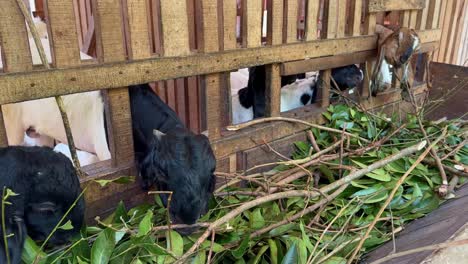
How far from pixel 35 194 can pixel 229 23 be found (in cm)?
135

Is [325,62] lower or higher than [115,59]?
lower

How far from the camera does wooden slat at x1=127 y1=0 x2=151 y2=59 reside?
182 centimetres

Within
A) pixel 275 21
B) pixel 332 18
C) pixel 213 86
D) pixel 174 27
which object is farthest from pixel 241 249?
pixel 332 18

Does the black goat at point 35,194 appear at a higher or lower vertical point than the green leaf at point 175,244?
higher

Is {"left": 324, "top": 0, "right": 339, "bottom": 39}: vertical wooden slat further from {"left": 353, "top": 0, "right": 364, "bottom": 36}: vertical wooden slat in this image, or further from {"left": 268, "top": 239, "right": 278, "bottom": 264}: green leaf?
{"left": 268, "top": 239, "right": 278, "bottom": 264}: green leaf

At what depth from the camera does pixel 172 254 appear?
5.10ft

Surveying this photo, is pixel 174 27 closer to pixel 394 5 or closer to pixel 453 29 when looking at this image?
pixel 394 5

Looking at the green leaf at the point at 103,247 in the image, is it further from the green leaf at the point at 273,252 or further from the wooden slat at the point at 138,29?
the wooden slat at the point at 138,29

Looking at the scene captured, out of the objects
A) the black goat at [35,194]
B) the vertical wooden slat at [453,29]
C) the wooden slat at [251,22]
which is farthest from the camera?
the vertical wooden slat at [453,29]

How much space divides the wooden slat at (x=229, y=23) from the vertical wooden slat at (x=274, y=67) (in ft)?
1.05

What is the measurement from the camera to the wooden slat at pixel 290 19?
2.49 m

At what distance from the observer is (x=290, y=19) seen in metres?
2.52

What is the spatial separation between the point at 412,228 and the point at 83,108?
8.09 ft

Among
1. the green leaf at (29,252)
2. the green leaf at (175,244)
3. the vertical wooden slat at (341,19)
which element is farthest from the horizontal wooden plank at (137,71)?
the green leaf at (175,244)
